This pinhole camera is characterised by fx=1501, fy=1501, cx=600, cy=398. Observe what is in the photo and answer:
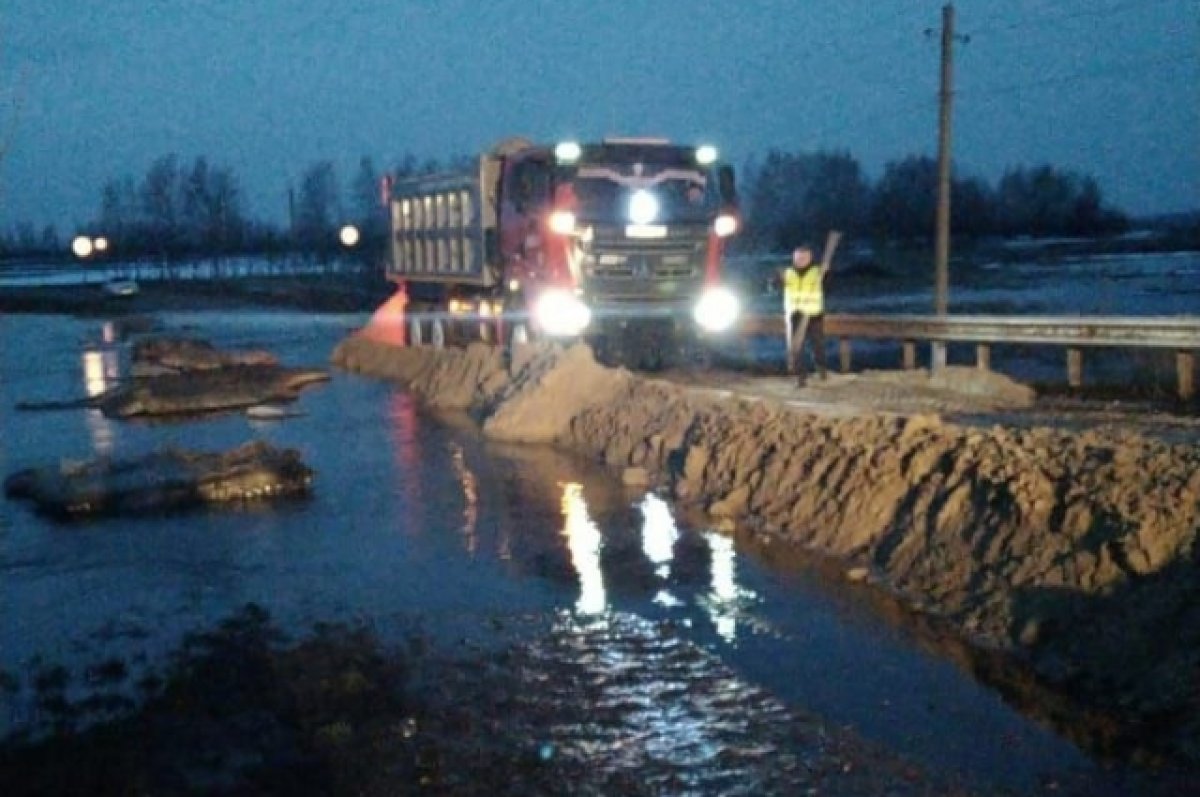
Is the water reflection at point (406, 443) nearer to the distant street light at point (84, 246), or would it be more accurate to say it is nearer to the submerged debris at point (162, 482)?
the submerged debris at point (162, 482)

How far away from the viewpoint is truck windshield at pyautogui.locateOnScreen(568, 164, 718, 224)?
22.8 meters

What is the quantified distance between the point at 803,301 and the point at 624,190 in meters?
3.64

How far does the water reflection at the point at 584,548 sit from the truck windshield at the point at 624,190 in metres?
7.91

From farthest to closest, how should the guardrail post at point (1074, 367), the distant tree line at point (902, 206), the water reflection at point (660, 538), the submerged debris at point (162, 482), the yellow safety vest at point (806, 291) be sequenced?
the distant tree line at point (902, 206) → the guardrail post at point (1074, 367) → the yellow safety vest at point (806, 291) → the submerged debris at point (162, 482) → the water reflection at point (660, 538)

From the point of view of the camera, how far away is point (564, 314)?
23.1 m

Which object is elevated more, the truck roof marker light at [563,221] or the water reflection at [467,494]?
the truck roof marker light at [563,221]

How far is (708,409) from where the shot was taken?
55.1 ft

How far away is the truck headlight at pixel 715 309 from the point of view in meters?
23.8

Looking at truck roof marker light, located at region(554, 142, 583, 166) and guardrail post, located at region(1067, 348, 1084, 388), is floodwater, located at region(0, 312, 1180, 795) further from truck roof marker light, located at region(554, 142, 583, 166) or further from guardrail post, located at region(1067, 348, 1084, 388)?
guardrail post, located at region(1067, 348, 1084, 388)

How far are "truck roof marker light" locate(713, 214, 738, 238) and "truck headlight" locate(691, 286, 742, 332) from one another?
0.88 meters

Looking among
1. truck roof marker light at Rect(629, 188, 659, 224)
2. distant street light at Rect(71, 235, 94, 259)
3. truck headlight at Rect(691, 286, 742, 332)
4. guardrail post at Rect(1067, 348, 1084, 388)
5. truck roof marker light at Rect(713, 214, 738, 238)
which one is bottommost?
guardrail post at Rect(1067, 348, 1084, 388)

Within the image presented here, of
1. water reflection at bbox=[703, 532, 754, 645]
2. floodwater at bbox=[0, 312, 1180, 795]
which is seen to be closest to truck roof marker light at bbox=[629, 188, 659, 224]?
floodwater at bbox=[0, 312, 1180, 795]

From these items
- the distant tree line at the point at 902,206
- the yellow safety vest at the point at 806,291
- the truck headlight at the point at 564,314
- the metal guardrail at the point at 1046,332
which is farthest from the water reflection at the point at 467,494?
the distant tree line at the point at 902,206

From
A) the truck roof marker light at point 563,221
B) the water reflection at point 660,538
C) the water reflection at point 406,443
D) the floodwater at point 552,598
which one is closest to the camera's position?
the floodwater at point 552,598
